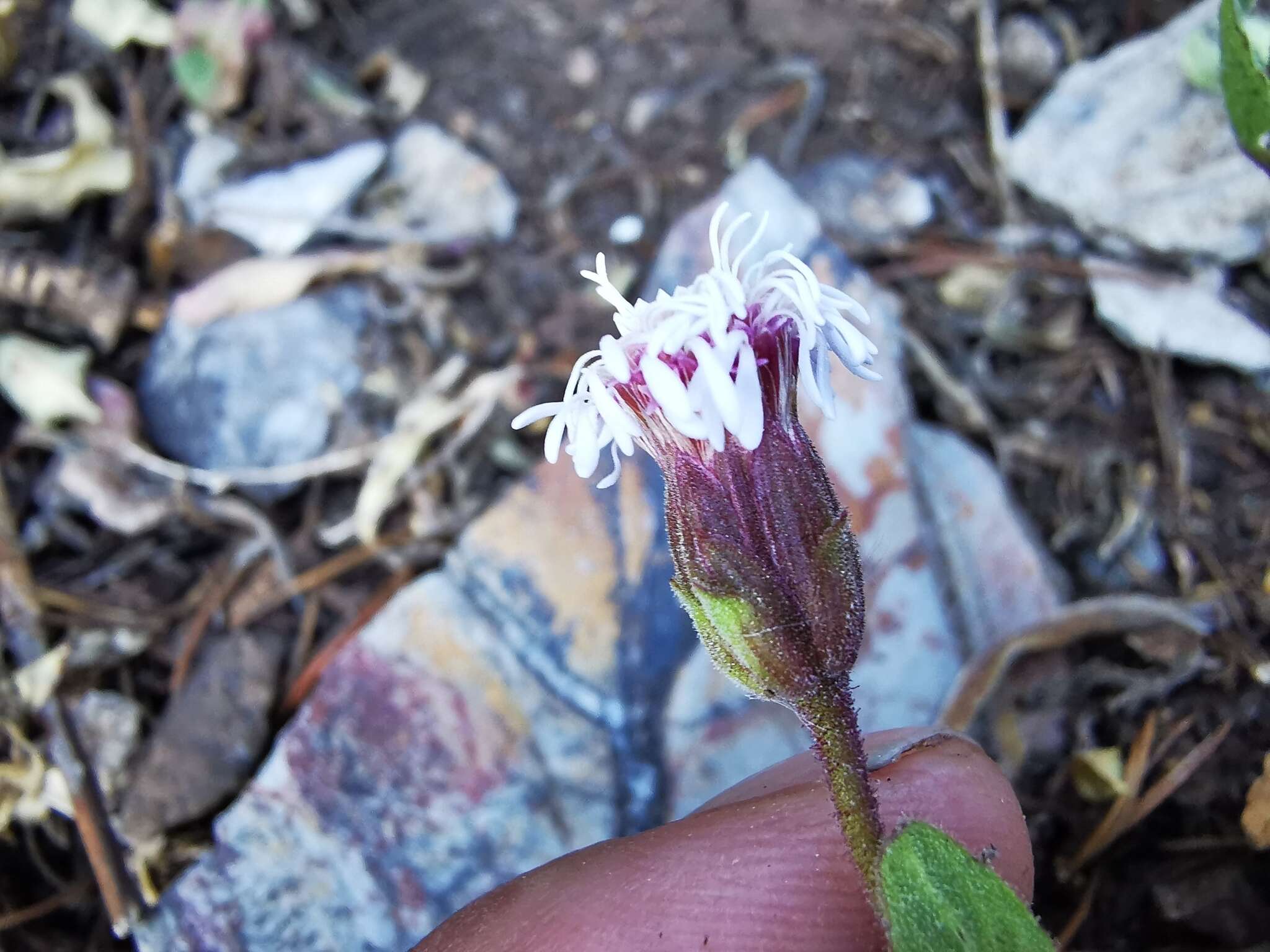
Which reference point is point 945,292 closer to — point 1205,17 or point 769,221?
point 769,221

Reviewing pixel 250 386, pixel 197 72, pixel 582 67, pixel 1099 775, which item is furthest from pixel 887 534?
pixel 197 72

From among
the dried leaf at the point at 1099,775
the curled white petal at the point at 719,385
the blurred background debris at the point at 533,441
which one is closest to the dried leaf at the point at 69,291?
the blurred background debris at the point at 533,441

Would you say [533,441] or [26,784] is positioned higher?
[533,441]

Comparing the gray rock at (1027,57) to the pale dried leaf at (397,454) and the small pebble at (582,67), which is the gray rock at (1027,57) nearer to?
the small pebble at (582,67)

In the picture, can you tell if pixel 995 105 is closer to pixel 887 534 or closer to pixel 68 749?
pixel 887 534

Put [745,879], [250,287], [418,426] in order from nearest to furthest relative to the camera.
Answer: [745,879] → [418,426] → [250,287]

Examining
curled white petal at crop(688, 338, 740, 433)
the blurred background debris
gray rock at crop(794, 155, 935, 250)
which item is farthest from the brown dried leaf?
gray rock at crop(794, 155, 935, 250)

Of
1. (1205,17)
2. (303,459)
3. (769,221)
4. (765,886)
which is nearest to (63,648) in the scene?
(303,459)
